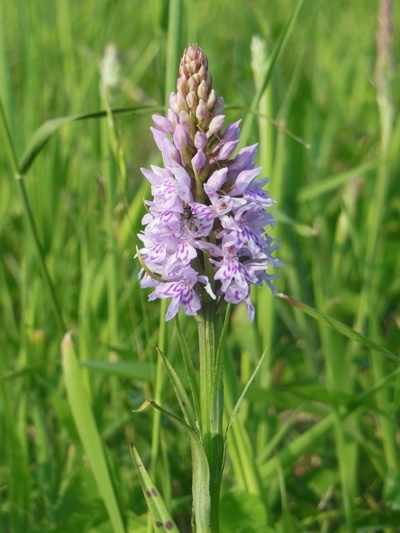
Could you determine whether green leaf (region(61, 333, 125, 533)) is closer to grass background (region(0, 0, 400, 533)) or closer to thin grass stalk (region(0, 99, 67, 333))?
grass background (region(0, 0, 400, 533))

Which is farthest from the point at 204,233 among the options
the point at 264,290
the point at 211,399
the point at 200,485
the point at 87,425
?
the point at 264,290

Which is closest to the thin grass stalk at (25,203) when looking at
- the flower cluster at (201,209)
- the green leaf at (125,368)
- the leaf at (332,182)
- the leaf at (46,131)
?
the leaf at (46,131)

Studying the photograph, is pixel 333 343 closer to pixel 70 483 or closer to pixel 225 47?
pixel 70 483

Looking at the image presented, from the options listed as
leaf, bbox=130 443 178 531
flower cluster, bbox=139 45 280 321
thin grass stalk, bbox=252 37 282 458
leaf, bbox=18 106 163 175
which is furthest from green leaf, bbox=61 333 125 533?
thin grass stalk, bbox=252 37 282 458

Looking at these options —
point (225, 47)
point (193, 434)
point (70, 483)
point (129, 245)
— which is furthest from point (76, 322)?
point (225, 47)

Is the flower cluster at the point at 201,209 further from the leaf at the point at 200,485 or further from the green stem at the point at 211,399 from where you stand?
the leaf at the point at 200,485

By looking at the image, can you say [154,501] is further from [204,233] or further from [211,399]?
[204,233]

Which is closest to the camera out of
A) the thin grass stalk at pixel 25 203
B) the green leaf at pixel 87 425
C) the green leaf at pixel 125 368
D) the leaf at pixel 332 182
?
the green leaf at pixel 87 425
